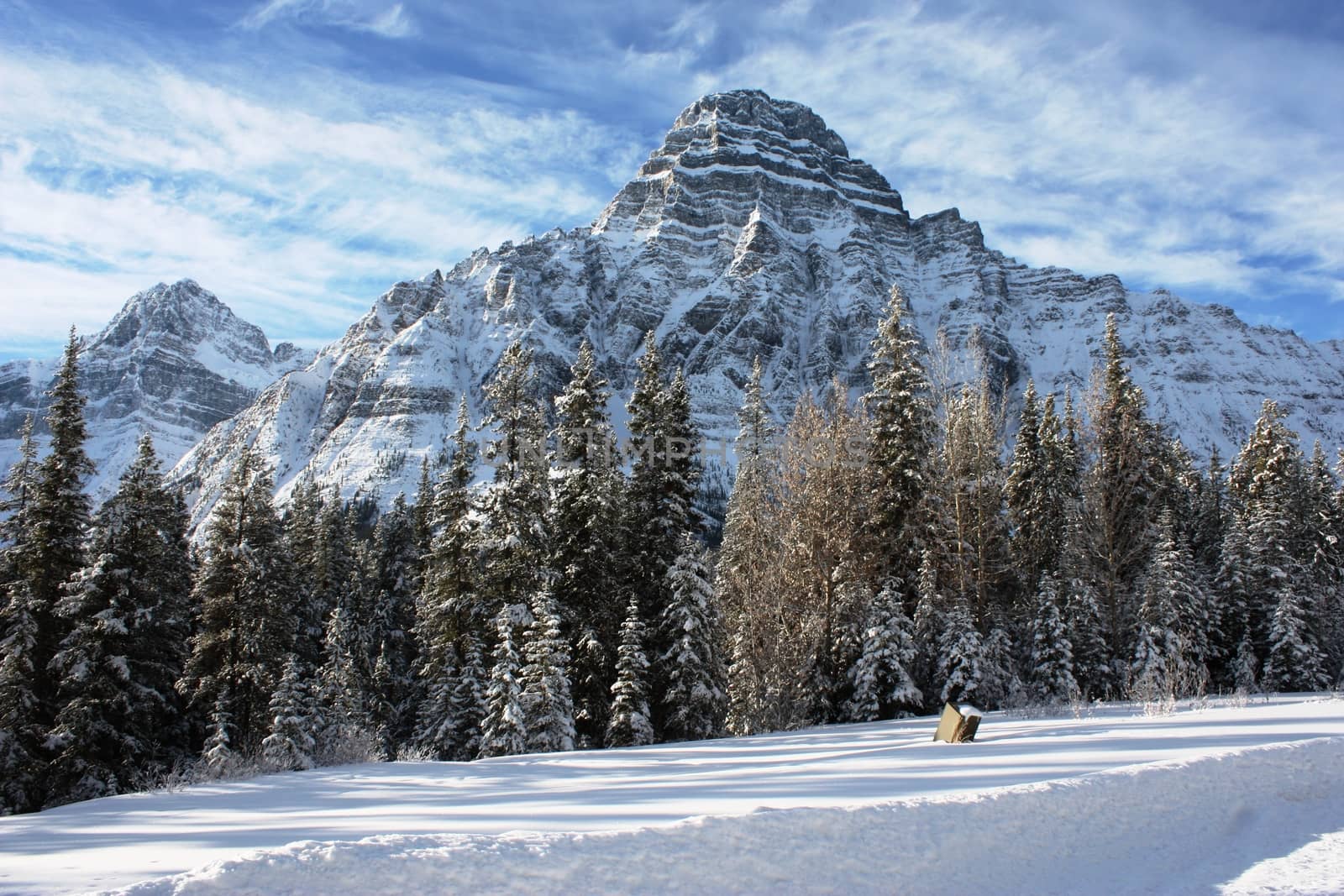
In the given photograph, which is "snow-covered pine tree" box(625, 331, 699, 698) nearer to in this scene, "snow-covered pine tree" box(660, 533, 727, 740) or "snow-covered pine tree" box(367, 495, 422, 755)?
"snow-covered pine tree" box(660, 533, 727, 740)

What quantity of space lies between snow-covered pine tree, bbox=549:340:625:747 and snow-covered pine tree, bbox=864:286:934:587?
8161 millimetres

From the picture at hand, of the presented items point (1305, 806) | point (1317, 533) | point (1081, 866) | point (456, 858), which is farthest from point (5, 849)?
point (1317, 533)

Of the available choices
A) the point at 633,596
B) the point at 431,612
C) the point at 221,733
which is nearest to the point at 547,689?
the point at 633,596

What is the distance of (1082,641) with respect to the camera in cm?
2769

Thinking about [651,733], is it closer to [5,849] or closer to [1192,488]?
[5,849]

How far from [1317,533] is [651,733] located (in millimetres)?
34587

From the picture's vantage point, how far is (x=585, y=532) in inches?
952

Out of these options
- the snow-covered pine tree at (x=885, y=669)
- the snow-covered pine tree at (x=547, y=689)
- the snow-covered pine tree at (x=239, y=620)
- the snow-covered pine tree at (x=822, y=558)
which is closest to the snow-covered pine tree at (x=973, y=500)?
the snow-covered pine tree at (x=822, y=558)

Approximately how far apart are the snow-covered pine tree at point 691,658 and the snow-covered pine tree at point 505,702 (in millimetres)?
4049

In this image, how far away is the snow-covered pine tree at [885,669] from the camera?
21.3m

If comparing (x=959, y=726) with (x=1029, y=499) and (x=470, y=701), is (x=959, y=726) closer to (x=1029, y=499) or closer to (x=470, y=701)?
(x=470, y=701)

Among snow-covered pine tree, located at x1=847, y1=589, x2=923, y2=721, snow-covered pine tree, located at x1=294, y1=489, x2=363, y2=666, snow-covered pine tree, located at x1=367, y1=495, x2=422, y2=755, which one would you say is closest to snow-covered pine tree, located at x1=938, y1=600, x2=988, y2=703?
snow-covered pine tree, located at x1=847, y1=589, x2=923, y2=721

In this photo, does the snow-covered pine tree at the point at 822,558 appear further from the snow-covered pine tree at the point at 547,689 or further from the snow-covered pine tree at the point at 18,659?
the snow-covered pine tree at the point at 18,659

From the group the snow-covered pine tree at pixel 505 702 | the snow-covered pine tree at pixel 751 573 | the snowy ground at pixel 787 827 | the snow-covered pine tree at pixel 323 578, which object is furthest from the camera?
the snow-covered pine tree at pixel 323 578
